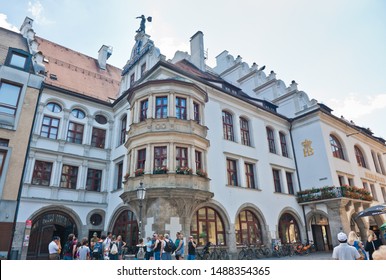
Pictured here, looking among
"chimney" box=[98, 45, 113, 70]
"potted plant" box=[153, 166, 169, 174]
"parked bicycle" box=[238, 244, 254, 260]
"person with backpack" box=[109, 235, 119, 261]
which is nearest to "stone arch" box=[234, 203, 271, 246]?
"parked bicycle" box=[238, 244, 254, 260]

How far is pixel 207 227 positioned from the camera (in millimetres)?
16094

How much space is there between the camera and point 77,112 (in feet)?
67.1

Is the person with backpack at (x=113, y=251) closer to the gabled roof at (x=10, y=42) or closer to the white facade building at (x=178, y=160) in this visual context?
the white facade building at (x=178, y=160)

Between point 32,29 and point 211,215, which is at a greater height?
point 32,29

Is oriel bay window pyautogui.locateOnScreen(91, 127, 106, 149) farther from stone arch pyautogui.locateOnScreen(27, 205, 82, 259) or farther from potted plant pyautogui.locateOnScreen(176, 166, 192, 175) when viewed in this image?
potted plant pyautogui.locateOnScreen(176, 166, 192, 175)

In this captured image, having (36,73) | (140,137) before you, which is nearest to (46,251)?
(140,137)

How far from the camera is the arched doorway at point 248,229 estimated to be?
17553 millimetres

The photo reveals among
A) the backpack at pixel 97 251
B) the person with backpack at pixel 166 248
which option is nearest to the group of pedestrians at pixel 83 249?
the backpack at pixel 97 251

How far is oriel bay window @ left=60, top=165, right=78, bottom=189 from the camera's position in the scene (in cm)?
1830

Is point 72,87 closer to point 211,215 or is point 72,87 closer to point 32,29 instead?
point 32,29

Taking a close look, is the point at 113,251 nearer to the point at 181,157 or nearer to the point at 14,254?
the point at 181,157

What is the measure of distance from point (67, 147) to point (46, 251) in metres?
6.61

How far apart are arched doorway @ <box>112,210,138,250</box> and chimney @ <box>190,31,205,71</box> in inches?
527

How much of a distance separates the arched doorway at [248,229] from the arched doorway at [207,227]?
142cm
